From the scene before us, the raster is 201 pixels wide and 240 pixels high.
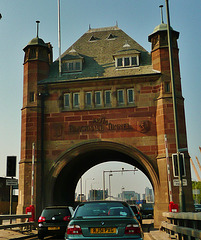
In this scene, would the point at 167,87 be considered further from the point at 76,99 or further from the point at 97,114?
the point at 76,99

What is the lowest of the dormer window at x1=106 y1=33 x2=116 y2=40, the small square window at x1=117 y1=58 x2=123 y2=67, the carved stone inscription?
the carved stone inscription

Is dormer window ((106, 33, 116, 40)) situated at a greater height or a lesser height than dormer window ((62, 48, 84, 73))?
greater

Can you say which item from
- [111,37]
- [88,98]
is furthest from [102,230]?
[111,37]

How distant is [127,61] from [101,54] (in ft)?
9.52

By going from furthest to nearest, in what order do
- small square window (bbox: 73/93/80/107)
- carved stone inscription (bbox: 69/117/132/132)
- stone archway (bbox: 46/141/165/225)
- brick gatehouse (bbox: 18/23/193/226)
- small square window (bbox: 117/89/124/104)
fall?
small square window (bbox: 73/93/80/107), small square window (bbox: 117/89/124/104), carved stone inscription (bbox: 69/117/132/132), brick gatehouse (bbox: 18/23/193/226), stone archway (bbox: 46/141/165/225)

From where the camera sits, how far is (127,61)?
27.4 m

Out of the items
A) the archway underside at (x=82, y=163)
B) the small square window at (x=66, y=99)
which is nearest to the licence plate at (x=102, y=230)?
the archway underside at (x=82, y=163)

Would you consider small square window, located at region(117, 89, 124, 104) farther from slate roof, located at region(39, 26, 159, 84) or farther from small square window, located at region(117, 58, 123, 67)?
small square window, located at region(117, 58, 123, 67)

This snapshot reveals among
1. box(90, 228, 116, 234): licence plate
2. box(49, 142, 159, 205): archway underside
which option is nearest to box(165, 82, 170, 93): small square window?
box(49, 142, 159, 205): archway underside

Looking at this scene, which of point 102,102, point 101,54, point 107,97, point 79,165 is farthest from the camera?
point 79,165

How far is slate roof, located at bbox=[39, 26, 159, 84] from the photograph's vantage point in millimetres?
26719

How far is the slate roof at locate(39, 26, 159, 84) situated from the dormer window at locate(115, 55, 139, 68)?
1.26ft

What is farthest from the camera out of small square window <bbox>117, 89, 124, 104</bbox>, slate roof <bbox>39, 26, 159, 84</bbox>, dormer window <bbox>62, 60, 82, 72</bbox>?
dormer window <bbox>62, 60, 82, 72</bbox>

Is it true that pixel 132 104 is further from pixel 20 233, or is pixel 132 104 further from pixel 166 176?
pixel 20 233
